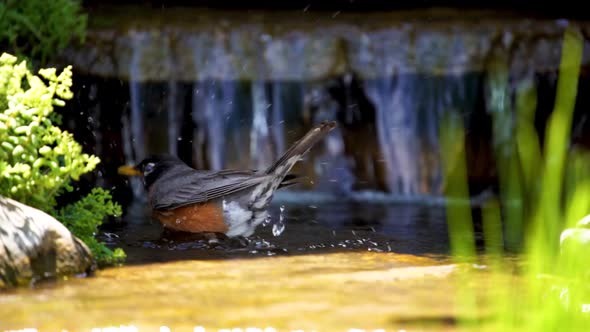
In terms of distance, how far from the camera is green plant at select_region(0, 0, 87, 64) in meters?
7.50

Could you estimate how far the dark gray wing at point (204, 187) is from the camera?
6719mm

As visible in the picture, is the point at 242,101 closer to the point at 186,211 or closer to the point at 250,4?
the point at 250,4

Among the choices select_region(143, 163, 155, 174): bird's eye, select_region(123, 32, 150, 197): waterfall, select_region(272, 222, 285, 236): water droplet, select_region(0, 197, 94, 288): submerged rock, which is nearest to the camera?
select_region(0, 197, 94, 288): submerged rock

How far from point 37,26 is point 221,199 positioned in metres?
2.33

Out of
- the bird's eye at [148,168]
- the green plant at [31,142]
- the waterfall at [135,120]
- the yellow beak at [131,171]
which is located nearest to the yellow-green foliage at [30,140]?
the green plant at [31,142]

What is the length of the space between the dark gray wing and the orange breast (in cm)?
6

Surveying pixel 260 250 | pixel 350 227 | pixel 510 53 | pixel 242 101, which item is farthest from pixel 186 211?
pixel 510 53

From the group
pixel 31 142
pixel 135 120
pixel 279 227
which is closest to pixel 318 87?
pixel 135 120

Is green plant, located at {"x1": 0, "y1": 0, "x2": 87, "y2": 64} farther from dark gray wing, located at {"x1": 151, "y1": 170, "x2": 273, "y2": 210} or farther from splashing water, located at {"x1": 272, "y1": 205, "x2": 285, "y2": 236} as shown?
splashing water, located at {"x1": 272, "y1": 205, "x2": 285, "y2": 236}

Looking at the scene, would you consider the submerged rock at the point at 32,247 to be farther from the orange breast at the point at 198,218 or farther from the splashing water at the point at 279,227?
the splashing water at the point at 279,227

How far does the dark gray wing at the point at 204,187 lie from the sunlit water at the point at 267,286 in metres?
0.26

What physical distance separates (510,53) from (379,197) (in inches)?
75.5

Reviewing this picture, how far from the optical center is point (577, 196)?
11.6 ft

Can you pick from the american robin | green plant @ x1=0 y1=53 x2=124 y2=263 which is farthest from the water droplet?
green plant @ x1=0 y1=53 x2=124 y2=263
